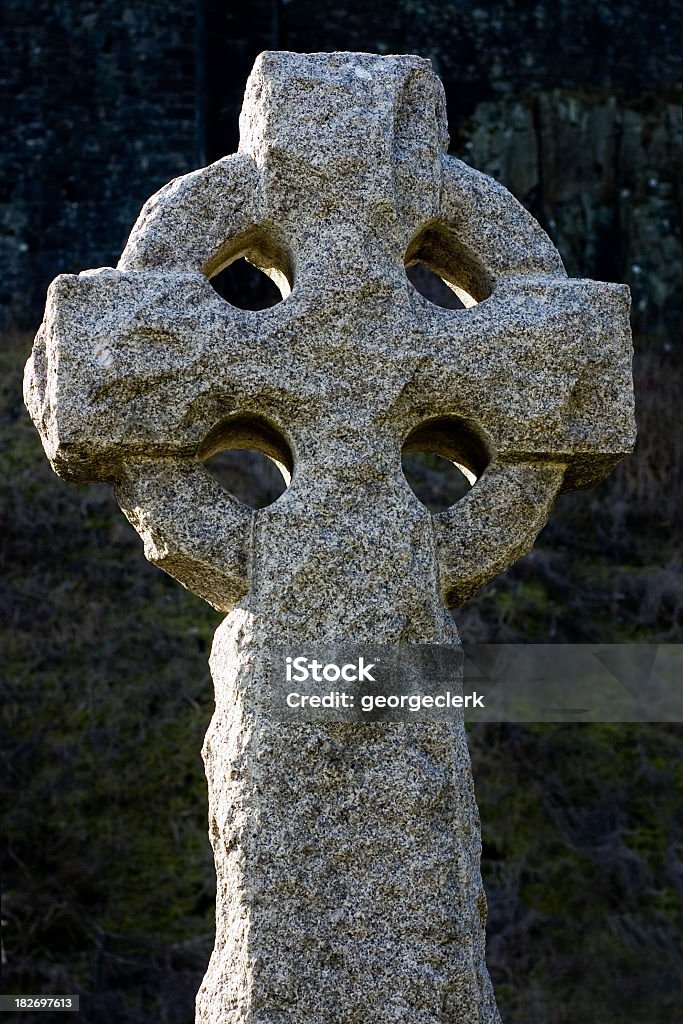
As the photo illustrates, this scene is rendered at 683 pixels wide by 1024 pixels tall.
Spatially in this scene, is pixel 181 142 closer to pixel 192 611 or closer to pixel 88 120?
pixel 88 120

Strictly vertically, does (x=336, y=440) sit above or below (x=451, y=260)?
below

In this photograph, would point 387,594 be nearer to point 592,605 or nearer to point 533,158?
point 592,605

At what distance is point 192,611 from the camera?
9766 millimetres

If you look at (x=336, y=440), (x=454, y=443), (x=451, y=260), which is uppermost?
(x=451, y=260)

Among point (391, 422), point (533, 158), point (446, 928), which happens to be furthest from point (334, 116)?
point (533, 158)

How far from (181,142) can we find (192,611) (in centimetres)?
764

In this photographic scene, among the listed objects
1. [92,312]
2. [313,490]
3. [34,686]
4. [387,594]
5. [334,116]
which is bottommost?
[387,594]

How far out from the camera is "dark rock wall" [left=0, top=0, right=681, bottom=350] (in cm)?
1588

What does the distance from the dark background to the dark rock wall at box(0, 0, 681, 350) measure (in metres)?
0.03

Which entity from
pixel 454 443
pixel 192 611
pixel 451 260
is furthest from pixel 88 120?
pixel 454 443

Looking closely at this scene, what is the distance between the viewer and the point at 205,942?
7684 millimetres

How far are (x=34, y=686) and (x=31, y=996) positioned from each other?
6.67 feet

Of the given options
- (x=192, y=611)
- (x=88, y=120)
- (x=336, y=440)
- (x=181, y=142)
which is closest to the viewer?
(x=336, y=440)

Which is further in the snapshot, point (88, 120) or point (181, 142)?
point (88, 120)
